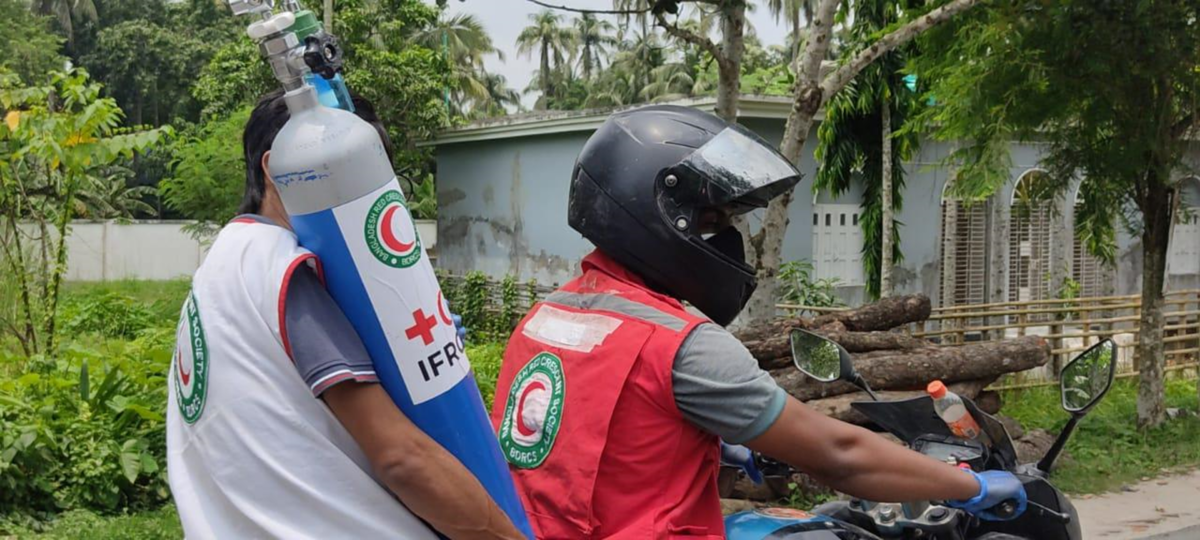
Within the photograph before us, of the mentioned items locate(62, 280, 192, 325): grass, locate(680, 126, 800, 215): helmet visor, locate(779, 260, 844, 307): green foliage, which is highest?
locate(680, 126, 800, 215): helmet visor

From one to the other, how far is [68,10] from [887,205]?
35.9 meters

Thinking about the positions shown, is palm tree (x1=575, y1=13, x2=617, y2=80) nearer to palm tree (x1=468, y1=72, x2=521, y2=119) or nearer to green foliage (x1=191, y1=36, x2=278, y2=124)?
palm tree (x1=468, y1=72, x2=521, y2=119)

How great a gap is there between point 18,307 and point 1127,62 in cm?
813

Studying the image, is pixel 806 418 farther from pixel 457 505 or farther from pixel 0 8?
pixel 0 8

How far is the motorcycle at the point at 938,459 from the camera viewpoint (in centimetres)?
252

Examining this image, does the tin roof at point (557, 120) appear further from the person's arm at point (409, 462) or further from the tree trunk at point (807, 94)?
the person's arm at point (409, 462)

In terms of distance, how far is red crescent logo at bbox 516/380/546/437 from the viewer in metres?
2.36

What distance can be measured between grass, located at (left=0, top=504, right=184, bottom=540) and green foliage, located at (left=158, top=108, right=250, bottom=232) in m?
12.0

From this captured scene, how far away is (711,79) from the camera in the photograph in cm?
4131

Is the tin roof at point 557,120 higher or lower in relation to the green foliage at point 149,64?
lower

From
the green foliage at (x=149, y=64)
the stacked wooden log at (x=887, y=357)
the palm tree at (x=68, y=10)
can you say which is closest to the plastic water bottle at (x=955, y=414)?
the stacked wooden log at (x=887, y=357)

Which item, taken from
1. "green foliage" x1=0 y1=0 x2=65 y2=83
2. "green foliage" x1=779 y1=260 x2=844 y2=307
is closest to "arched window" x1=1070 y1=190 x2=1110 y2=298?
"green foliage" x1=779 y1=260 x2=844 y2=307

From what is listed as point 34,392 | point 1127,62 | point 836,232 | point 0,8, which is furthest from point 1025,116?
point 0,8

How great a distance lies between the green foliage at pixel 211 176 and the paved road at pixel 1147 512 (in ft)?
43.8
